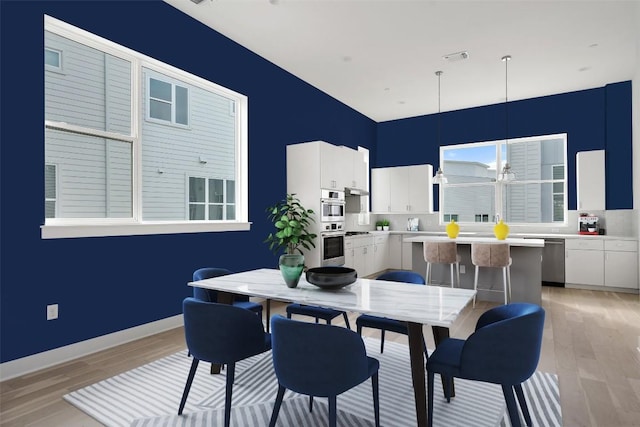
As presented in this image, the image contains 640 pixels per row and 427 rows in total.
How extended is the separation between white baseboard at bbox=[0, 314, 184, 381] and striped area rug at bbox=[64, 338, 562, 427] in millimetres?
622

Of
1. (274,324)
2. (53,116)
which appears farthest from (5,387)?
(274,324)

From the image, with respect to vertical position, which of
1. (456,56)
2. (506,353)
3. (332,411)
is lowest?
(332,411)

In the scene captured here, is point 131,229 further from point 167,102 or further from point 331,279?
point 331,279

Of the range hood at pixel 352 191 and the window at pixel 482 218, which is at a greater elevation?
the range hood at pixel 352 191

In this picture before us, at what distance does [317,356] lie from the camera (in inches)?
63.0

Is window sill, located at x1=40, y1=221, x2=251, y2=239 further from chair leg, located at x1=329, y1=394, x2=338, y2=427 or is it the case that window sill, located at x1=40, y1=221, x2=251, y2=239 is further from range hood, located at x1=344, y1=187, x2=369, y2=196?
chair leg, located at x1=329, y1=394, x2=338, y2=427

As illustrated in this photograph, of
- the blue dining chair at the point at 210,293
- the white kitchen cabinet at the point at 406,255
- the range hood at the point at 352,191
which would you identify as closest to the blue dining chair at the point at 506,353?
the blue dining chair at the point at 210,293

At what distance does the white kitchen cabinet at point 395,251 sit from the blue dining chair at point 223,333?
19.0ft

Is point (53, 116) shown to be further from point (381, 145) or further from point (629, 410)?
point (381, 145)

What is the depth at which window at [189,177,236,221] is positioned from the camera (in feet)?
14.0

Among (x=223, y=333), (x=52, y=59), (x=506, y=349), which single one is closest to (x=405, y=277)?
(x=506, y=349)

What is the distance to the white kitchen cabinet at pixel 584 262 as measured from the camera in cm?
563

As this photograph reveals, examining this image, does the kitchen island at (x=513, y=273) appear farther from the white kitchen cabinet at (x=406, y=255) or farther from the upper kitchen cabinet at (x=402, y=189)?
the upper kitchen cabinet at (x=402, y=189)

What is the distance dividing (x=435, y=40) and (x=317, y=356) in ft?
14.0
